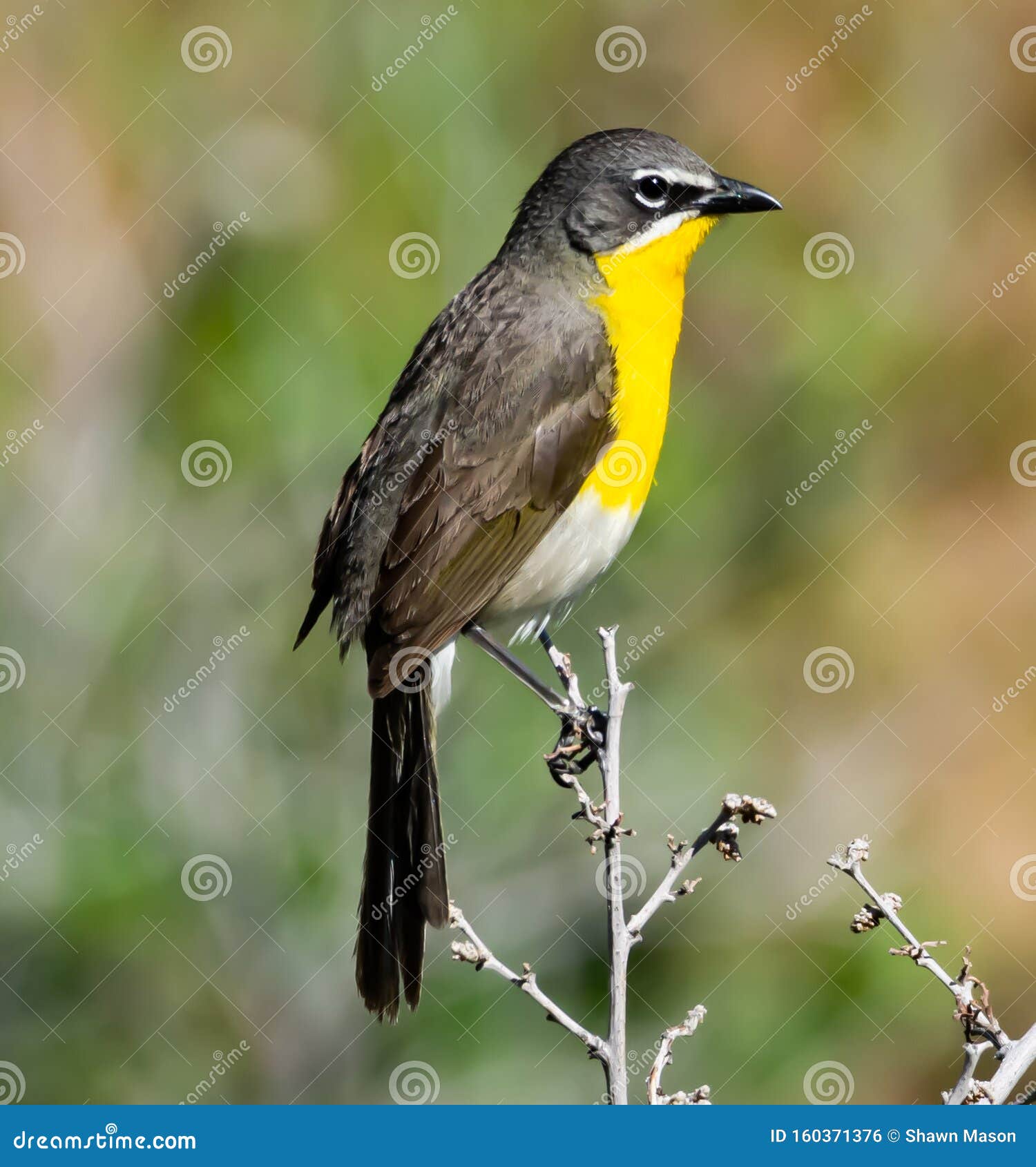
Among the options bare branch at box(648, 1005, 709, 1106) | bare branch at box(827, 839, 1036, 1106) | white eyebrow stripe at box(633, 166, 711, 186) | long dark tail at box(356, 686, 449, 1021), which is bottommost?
long dark tail at box(356, 686, 449, 1021)

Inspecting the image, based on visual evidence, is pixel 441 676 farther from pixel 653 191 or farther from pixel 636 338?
pixel 653 191

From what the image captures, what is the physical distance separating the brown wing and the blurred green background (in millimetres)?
743

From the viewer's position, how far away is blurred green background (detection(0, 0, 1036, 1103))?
5105 millimetres

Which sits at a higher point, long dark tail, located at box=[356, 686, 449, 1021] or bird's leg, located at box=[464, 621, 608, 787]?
bird's leg, located at box=[464, 621, 608, 787]

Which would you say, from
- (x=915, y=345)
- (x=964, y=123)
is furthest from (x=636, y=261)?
(x=964, y=123)

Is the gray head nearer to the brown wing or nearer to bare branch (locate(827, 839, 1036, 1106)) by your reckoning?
the brown wing

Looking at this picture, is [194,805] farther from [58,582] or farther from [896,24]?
[896,24]

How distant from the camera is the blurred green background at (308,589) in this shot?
201 inches

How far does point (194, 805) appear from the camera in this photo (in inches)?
201

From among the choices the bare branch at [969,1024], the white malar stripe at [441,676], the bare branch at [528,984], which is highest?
the bare branch at [969,1024]

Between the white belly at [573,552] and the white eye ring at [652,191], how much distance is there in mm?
967

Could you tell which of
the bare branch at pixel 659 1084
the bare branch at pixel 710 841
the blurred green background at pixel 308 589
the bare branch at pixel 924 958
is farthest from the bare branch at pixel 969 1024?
the blurred green background at pixel 308 589

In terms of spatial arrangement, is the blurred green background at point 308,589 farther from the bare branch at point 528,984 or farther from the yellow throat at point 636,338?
the bare branch at point 528,984

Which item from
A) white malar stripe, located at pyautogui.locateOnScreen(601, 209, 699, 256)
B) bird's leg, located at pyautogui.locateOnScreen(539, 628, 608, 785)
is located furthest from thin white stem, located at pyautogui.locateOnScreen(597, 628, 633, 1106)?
white malar stripe, located at pyautogui.locateOnScreen(601, 209, 699, 256)
